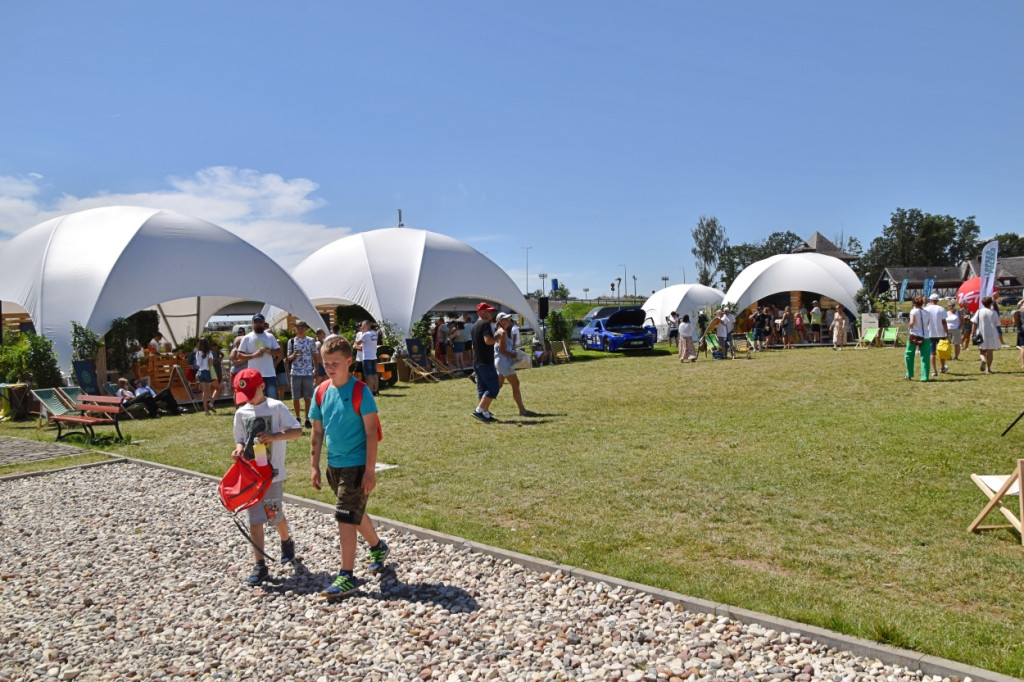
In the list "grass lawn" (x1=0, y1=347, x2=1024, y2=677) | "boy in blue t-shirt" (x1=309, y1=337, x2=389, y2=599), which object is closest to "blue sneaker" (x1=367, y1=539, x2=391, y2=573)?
"boy in blue t-shirt" (x1=309, y1=337, x2=389, y2=599)

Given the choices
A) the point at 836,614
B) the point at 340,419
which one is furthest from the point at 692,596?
the point at 340,419

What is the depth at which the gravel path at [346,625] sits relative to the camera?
10.7ft

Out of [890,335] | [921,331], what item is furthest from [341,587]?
[890,335]

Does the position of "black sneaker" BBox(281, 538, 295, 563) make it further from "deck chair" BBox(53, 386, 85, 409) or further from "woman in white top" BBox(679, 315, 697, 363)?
"woman in white top" BBox(679, 315, 697, 363)

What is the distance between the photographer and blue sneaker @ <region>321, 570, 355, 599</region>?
13.6ft

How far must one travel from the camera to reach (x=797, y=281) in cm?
3212

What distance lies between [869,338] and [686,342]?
839 cm

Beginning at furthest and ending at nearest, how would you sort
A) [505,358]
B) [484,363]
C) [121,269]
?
[121,269], [505,358], [484,363]

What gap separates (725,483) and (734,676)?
336cm

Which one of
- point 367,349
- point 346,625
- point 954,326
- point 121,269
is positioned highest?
point 121,269

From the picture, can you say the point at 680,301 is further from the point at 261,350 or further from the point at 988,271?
the point at 261,350

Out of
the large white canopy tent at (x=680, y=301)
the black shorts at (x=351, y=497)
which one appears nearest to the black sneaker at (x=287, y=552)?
the black shorts at (x=351, y=497)

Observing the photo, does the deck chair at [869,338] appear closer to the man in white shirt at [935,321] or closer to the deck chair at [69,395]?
the man in white shirt at [935,321]

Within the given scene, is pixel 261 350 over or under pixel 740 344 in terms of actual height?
over
